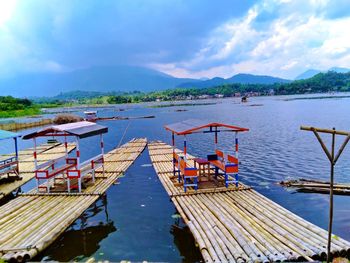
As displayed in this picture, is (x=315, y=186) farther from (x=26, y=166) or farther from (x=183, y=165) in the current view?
(x=26, y=166)

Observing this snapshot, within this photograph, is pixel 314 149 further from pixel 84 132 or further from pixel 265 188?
pixel 84 132

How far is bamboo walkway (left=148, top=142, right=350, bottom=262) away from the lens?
890 centimetres

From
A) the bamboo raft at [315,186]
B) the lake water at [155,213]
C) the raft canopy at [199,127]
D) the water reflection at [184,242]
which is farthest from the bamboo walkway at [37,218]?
the bamboo raft at [315,186]

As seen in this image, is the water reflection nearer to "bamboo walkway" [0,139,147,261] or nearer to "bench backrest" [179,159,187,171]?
"bench backrest" [179,159,187,171]

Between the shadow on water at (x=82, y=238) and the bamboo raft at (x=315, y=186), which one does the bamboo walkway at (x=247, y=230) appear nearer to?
the shadow on water at (x=82, y=238)

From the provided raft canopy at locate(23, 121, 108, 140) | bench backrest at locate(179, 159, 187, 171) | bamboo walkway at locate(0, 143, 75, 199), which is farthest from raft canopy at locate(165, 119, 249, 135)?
bamboo walkway at locate(0, 143, 75, 199)

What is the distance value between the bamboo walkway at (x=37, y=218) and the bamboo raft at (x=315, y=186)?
10960 mm

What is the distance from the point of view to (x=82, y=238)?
12.5 meters

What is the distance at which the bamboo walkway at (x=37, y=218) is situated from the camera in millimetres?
10136

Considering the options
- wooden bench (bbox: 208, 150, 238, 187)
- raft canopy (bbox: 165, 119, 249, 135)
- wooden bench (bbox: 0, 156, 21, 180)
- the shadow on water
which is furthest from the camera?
wooden bench (bbox: 0, 156, 21, 180)

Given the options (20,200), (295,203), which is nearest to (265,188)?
(295,203)

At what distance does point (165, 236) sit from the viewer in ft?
41.3

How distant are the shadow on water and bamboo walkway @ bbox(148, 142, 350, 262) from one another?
3.46 metres

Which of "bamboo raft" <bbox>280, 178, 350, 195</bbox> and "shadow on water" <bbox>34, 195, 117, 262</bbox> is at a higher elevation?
"bamboo raft" <bbox>280, 178, 350, 195</bbox>
